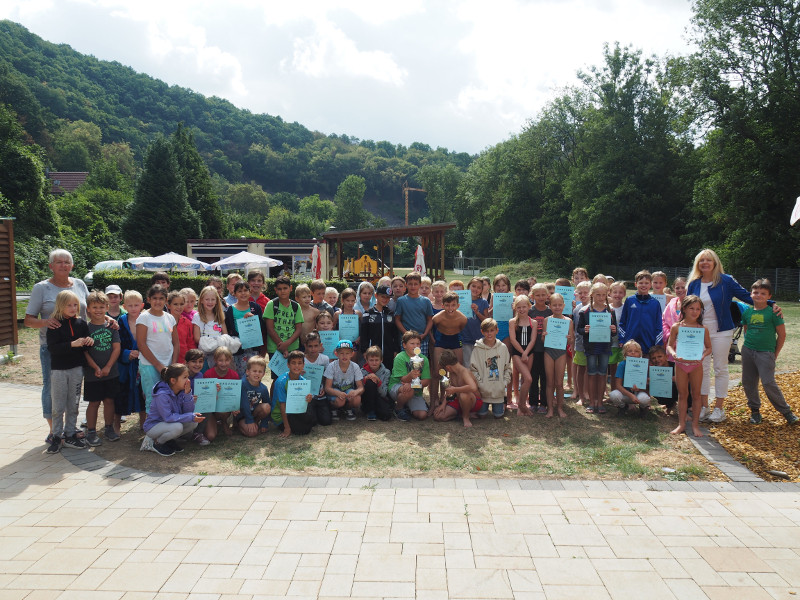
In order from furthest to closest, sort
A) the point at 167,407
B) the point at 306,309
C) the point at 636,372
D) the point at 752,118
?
the point at 752,118 → the point at 306,309 → the point at 636,372 → the point at 167,407

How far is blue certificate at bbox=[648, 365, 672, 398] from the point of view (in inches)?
264

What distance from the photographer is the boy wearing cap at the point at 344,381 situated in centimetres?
677

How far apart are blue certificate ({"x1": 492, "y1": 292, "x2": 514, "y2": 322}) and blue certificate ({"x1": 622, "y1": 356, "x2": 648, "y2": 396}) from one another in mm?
1672

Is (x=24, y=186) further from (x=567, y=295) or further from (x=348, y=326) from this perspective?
(x=567, y=295)

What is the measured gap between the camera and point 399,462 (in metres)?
5.56

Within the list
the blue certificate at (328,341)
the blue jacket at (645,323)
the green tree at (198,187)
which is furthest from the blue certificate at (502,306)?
the green tree at (198,187)

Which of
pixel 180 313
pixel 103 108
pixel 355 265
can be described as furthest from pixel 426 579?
pixel 103 108

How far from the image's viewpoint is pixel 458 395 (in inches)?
269

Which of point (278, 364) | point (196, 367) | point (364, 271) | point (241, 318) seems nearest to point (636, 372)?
point (278, 364)

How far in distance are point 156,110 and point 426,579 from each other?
123 m

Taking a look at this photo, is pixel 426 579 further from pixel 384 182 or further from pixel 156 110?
pixel 384 182

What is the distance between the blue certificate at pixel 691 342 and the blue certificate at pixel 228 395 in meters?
5.07

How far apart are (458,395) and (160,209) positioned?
4324cm

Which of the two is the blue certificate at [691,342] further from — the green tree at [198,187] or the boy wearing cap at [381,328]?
the green tree at [198,187]
